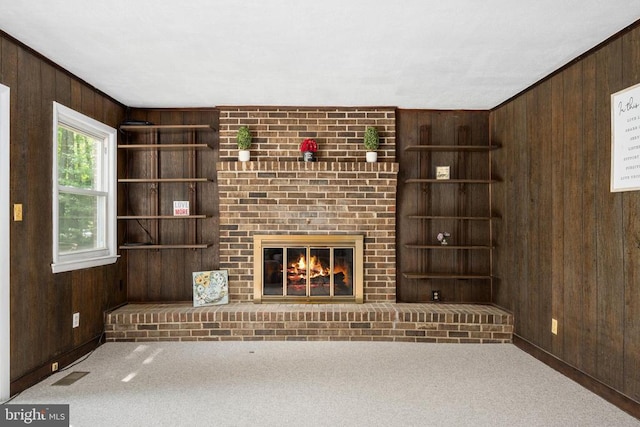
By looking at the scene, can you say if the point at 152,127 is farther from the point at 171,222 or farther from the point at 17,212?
the point at 17,212

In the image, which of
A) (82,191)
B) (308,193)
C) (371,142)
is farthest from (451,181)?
(82,191)

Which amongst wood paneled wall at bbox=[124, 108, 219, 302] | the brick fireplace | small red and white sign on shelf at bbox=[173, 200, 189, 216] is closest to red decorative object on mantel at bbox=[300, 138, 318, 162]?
the brick fireplace

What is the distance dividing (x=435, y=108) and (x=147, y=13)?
9.99 ft

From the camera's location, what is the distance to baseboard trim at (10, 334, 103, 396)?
262cm

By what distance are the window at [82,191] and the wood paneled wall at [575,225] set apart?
4073 millimetres

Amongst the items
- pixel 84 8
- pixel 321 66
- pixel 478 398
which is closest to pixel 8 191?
pixel 84 8

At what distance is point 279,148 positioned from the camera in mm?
4191

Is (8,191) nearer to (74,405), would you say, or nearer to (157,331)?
(74,405)

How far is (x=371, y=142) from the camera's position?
13.3ft

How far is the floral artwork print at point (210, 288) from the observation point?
13.3ft
